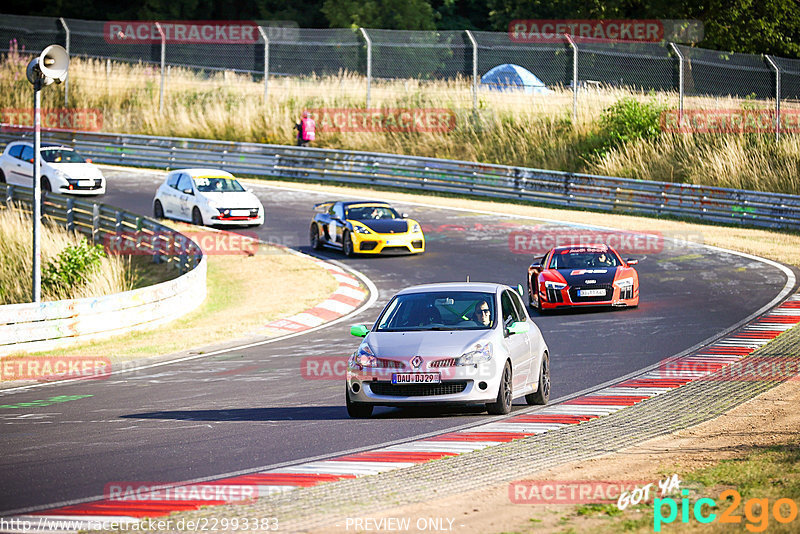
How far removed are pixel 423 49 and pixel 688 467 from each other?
119 feet

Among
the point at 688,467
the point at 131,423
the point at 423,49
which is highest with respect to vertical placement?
the point at 423,49

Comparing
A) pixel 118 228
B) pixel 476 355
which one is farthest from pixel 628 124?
pixel 476 355

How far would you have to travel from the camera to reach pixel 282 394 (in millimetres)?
13508

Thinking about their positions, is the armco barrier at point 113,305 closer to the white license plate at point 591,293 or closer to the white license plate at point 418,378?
the white license plate at point 591,293

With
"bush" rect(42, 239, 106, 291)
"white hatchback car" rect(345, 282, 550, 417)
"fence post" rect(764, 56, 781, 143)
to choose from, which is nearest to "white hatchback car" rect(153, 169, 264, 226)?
"bush" rect(42, 239, 106, 291)

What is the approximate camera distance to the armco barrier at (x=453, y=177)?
1254 inches

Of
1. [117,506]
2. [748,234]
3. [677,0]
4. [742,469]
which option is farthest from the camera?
[677,0]

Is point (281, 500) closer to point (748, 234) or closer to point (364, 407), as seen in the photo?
point (364, 407)

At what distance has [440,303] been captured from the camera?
1248 centimetres

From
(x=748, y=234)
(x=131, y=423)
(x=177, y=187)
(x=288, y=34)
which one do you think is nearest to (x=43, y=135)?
(x=288, y=34)

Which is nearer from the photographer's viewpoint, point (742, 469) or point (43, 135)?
point (742, 469)

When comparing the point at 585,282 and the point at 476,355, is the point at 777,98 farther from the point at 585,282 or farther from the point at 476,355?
the point at 476,355

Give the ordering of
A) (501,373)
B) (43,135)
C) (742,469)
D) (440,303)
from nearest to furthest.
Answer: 1. (742,469)
2. (501,373)
3. (440,303)
4. (43,135)

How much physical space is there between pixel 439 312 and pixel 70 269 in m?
12.5
